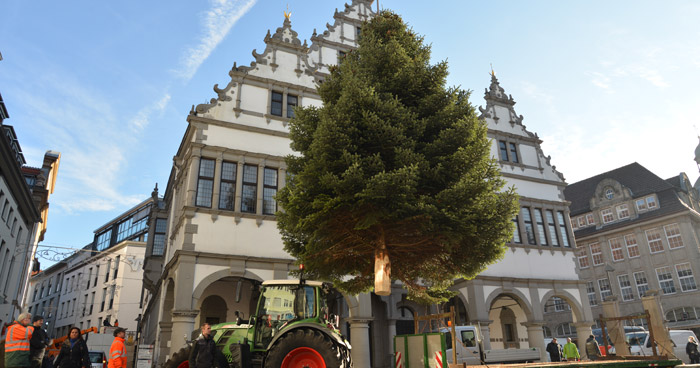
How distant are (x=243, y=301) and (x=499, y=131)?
56.3 feet

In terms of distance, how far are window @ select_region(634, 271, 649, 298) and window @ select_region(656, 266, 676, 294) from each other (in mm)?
1116

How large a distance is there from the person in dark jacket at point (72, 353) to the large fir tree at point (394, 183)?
5.42 metres

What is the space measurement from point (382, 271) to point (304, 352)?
348cm

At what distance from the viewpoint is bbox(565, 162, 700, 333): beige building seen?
37.9 meters

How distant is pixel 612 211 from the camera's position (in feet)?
148

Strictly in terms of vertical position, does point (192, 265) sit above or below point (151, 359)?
above

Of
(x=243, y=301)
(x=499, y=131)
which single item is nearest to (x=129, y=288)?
(x=243, y=301)

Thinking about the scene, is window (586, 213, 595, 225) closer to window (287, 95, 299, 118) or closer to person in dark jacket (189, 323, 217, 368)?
window (287, 95, 299, 118)

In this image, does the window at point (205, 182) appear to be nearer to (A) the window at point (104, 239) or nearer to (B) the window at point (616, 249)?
(B) the window at point (616, 249)

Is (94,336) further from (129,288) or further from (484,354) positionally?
(484,354)

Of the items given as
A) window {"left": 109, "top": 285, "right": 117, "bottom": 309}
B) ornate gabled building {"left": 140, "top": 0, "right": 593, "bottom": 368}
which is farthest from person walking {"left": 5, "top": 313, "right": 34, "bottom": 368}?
window {"left": 109, "top": 285, "right": 117, "bottom": 309}

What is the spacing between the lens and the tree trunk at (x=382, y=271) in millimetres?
11589

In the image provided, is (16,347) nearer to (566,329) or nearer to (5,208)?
(5,208)

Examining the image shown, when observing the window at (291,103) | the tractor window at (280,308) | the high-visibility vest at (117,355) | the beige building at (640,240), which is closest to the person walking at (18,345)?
the high-visibility vest at (117,355)
